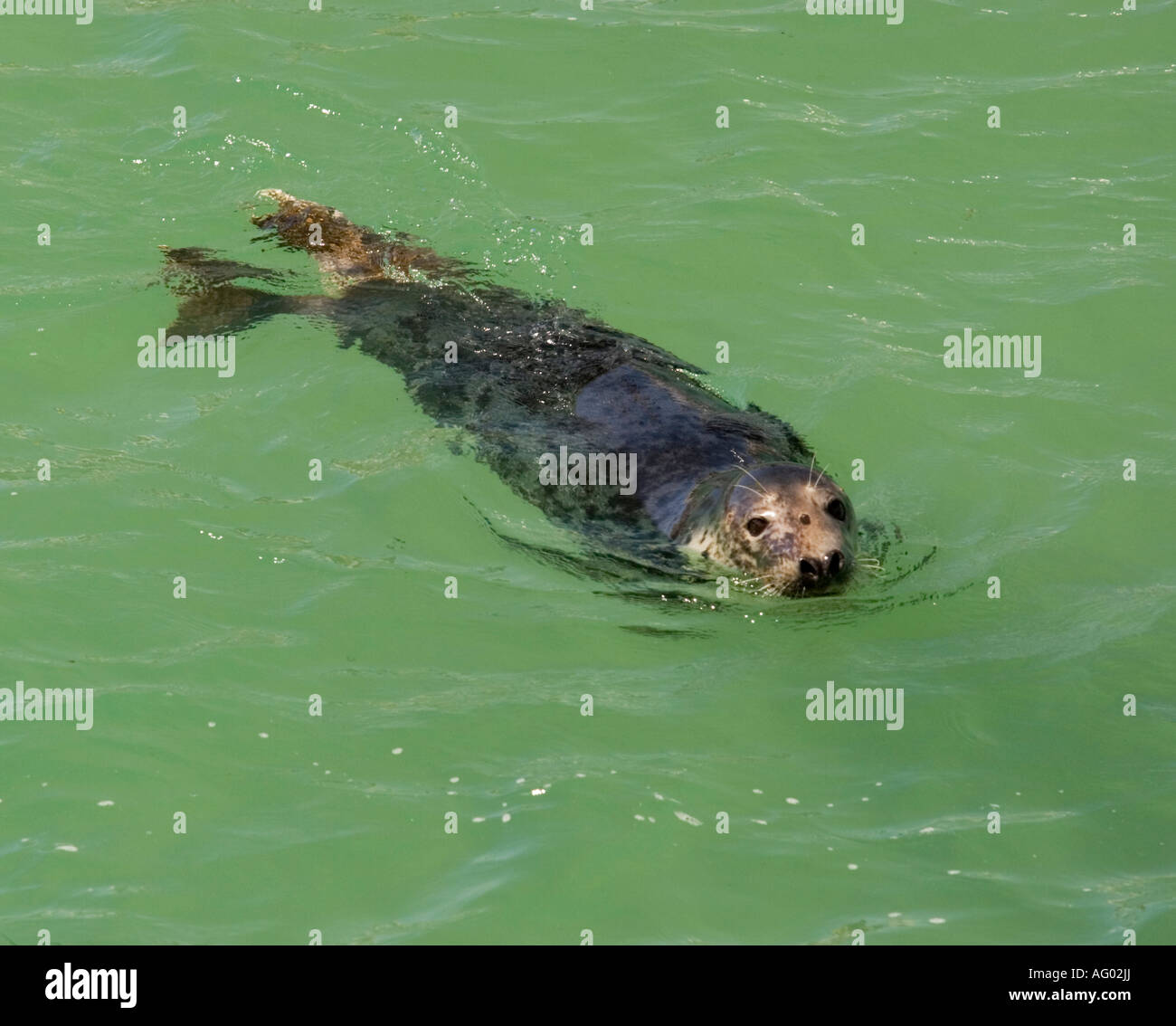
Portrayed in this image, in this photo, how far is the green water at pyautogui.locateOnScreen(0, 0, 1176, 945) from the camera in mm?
5707

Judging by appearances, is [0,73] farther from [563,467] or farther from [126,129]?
[563,467]

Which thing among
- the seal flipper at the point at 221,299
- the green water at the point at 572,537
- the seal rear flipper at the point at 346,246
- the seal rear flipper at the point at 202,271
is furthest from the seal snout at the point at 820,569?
the seal rear flipper at the point at 202,271

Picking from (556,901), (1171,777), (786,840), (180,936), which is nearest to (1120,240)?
(1171,777)

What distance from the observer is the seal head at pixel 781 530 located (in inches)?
291

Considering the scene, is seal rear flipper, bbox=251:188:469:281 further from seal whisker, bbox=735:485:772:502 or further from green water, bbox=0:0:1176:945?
seal whisker, bbox=735:485:772:502

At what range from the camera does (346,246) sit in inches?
400

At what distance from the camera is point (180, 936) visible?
208 inches

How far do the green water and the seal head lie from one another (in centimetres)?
20

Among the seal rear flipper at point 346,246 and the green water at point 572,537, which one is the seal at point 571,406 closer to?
the seal rear flipper at point 346,246

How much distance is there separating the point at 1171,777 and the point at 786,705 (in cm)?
162

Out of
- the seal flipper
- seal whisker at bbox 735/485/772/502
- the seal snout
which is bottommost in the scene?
the seal snout

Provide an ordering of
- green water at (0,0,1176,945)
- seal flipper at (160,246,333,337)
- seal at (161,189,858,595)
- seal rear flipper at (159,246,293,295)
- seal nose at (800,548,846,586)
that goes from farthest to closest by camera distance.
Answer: seal rear flipper at (159,246,293,295) < seal flipper at (160,246,333,337) < seal at (161,189,858,595) < seal nose at (800,548,846,586) < green water at (0,0,1176,945)

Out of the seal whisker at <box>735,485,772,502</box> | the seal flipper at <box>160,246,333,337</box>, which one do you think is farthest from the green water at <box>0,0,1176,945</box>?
the seal whisker at <box>735,485,772,502</box>
